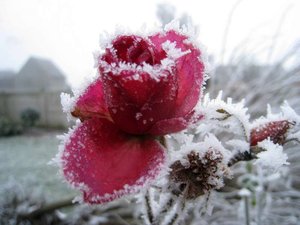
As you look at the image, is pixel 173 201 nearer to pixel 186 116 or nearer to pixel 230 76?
pixel 186 116

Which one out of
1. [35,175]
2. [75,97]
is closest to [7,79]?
[35,175]

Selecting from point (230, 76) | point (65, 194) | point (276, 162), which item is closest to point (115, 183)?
point (276, 162)

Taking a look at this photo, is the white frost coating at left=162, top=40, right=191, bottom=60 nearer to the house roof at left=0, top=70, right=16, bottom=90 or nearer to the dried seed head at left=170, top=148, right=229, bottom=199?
the dried seed head at left=170, top=148, right=229, bottom=199

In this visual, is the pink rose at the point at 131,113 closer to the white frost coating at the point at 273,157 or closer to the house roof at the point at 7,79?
the white frost coating at the point at 273,157

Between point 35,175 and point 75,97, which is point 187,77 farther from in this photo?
point 35,175

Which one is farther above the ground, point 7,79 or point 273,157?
point 7,79

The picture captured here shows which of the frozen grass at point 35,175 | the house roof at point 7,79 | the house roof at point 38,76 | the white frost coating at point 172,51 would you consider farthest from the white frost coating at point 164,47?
the house roof at point 7,79
